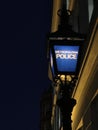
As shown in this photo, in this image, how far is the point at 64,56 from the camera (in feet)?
26.0

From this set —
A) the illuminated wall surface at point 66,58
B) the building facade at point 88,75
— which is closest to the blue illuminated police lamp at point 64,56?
the illuminated wall surface at point 66,58

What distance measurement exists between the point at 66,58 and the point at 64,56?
0.05 metres

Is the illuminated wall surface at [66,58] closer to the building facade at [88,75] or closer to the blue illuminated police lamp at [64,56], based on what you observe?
the blue illuminated police lamp at [64,56]

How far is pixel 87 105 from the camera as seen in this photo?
11391 millimetres

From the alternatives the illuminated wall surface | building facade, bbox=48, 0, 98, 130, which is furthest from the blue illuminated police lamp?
building facade, bbox=48, 0, 98, 130

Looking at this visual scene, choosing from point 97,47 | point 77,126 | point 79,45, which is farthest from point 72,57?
point 77,126

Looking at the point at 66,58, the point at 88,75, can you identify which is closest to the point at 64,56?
the point at 66,58

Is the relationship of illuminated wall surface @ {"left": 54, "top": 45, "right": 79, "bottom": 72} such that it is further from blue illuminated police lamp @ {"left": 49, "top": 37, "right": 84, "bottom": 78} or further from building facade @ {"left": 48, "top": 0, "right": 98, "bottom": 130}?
building facade @ {"left": 48, "top": 0, "right": 98, "bottom": 130}

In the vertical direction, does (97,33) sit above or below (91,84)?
above

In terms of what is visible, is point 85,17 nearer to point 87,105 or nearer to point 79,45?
point 87,105

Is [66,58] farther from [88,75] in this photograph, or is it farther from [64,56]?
[88,75]

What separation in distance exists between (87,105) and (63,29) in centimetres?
340

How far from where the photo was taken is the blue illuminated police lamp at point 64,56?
7902 millimetres

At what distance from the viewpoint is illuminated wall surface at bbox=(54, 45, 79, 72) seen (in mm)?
7906
